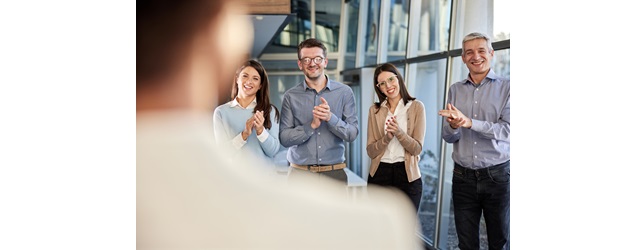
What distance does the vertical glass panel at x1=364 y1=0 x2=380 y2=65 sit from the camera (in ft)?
5.06

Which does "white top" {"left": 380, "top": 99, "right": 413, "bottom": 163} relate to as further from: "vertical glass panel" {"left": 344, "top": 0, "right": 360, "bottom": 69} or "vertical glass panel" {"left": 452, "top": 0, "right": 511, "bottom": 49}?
"vertical glass panel" {"left": 452, "top": 0, "right": 511, "bottom": 49}

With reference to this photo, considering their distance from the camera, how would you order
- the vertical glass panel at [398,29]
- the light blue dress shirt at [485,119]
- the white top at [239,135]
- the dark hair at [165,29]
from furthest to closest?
the vertical glass panel at [398,29]
the light blue dress shirt at [485,119]
the white top at [239,135]
the dark hair at [165,29]

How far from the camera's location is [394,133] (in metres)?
1.51

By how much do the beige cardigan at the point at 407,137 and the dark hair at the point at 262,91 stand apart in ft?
0.83

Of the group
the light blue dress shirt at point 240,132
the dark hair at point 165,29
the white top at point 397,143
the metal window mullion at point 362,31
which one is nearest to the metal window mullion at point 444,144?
the white top at point 397,143

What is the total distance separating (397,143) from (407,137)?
3cm

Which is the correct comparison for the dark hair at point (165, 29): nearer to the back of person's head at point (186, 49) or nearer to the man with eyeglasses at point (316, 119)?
the back of person's head at point (186, 49)

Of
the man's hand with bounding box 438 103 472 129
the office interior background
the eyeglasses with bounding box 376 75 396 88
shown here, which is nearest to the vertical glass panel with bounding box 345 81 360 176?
the office interior background

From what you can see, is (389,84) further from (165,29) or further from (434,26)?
(165,29)

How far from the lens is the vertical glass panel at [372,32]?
154 cm
